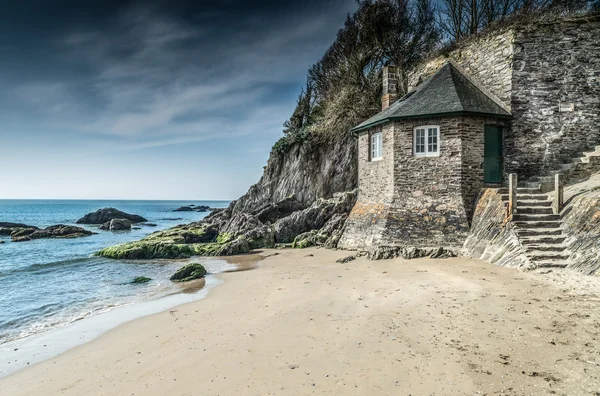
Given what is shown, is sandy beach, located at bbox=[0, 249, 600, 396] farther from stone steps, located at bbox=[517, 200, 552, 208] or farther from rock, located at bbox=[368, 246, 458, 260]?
stone steps, located at bbox=[517, 200, 552, 208]

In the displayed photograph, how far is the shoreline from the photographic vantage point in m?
6.79

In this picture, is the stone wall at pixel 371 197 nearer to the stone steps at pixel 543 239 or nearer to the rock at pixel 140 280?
the stone steps at pixel 543 239

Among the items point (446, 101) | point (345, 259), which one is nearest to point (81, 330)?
point (345, 259)

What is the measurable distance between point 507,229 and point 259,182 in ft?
80.1

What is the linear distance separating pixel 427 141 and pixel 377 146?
236 centimetres

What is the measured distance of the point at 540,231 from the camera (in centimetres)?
991

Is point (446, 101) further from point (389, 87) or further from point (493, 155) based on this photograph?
point (389, 87)

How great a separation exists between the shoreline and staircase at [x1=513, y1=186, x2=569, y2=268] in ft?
29.4

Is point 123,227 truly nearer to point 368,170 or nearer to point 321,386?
point 368,170

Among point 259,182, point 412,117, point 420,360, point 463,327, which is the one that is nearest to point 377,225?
point 412,117

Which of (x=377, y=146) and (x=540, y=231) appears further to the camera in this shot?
(x=377, y=146)

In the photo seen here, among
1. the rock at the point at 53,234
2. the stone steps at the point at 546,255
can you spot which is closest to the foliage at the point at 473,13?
the stone steps at the point at 546,255

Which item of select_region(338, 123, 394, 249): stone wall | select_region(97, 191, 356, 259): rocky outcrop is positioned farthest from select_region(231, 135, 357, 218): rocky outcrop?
select_region(338, 123, 394, 249): stone wall

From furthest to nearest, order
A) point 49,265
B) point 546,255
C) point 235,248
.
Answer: point 235,248 → point 49,265 → point 546,255
